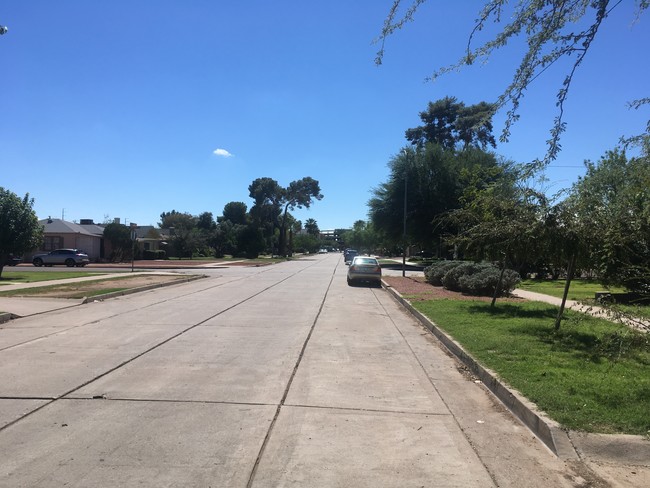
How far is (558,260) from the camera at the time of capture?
12.4 meters

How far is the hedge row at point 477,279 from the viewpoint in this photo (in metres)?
20.1

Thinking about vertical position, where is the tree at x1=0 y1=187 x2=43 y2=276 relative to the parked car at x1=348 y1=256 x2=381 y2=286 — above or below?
above

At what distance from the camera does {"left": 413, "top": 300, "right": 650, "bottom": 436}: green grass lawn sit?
563cm

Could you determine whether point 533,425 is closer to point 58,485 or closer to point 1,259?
point 58,485

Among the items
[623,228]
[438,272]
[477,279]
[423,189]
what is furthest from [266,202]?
[623,228]

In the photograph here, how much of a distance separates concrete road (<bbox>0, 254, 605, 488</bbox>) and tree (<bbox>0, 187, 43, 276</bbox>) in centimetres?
2093

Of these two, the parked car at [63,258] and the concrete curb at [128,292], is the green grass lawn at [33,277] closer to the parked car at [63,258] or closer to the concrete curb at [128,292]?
the concrete curb at [128,292]

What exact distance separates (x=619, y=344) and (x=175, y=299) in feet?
50.2

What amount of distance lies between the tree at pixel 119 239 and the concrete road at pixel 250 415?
46.8 metres

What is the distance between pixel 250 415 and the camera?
19.0ft

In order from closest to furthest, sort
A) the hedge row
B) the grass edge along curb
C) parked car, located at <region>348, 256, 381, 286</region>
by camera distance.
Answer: the grass edge along curb → the hedge row → parked car, located at <region>348, 256, 381, 286</region>

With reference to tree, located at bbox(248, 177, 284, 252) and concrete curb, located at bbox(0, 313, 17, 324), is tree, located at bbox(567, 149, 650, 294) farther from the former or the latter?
tree, located at bbox(248, 177, 284, 252)

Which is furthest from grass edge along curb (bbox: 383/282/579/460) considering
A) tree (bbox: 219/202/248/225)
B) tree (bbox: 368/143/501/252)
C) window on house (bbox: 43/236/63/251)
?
tree (bbox: 219/202/248/225)

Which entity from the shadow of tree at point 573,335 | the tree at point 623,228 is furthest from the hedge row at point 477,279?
the tree at point 623,228
